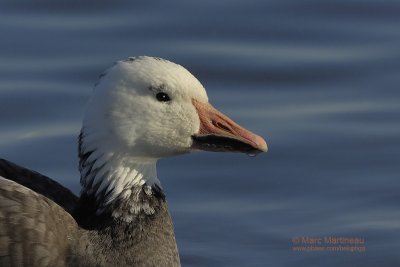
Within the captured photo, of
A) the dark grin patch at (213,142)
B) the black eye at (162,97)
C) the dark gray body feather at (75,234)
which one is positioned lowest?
the dark gray body feather at (75,234)

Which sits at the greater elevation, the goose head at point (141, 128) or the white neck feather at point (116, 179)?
the goose head at point (141, 128)

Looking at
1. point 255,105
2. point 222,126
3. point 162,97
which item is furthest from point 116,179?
point 255,105

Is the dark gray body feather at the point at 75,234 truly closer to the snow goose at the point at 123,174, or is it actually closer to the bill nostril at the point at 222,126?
the snow goose at the point at 123,174

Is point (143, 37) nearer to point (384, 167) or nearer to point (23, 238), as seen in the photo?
point (384, 167)

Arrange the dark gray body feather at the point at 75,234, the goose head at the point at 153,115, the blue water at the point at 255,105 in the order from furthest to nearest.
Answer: the blue water at the point at 255,105, the dark gray body feather at the point at 75,234, the goose head at the point at 153,115

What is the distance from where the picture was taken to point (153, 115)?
9109mm

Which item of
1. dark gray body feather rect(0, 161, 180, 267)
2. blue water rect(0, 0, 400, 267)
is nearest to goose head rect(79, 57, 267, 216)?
dark gray body feather rect(0, 161, 180, 267)

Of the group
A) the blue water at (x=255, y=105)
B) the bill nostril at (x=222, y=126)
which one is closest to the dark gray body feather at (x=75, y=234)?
the bill nostril at (x=222, y=126)

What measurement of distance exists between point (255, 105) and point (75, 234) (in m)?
3.97

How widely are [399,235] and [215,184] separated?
158cm

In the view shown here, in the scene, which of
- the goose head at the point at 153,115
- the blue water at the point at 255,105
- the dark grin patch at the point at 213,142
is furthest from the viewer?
the blue water at the point at 255,105

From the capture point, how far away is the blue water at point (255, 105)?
11.4 metres

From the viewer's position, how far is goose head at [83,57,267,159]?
9.05 metres

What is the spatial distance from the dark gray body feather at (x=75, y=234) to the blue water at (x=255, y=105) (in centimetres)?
161
